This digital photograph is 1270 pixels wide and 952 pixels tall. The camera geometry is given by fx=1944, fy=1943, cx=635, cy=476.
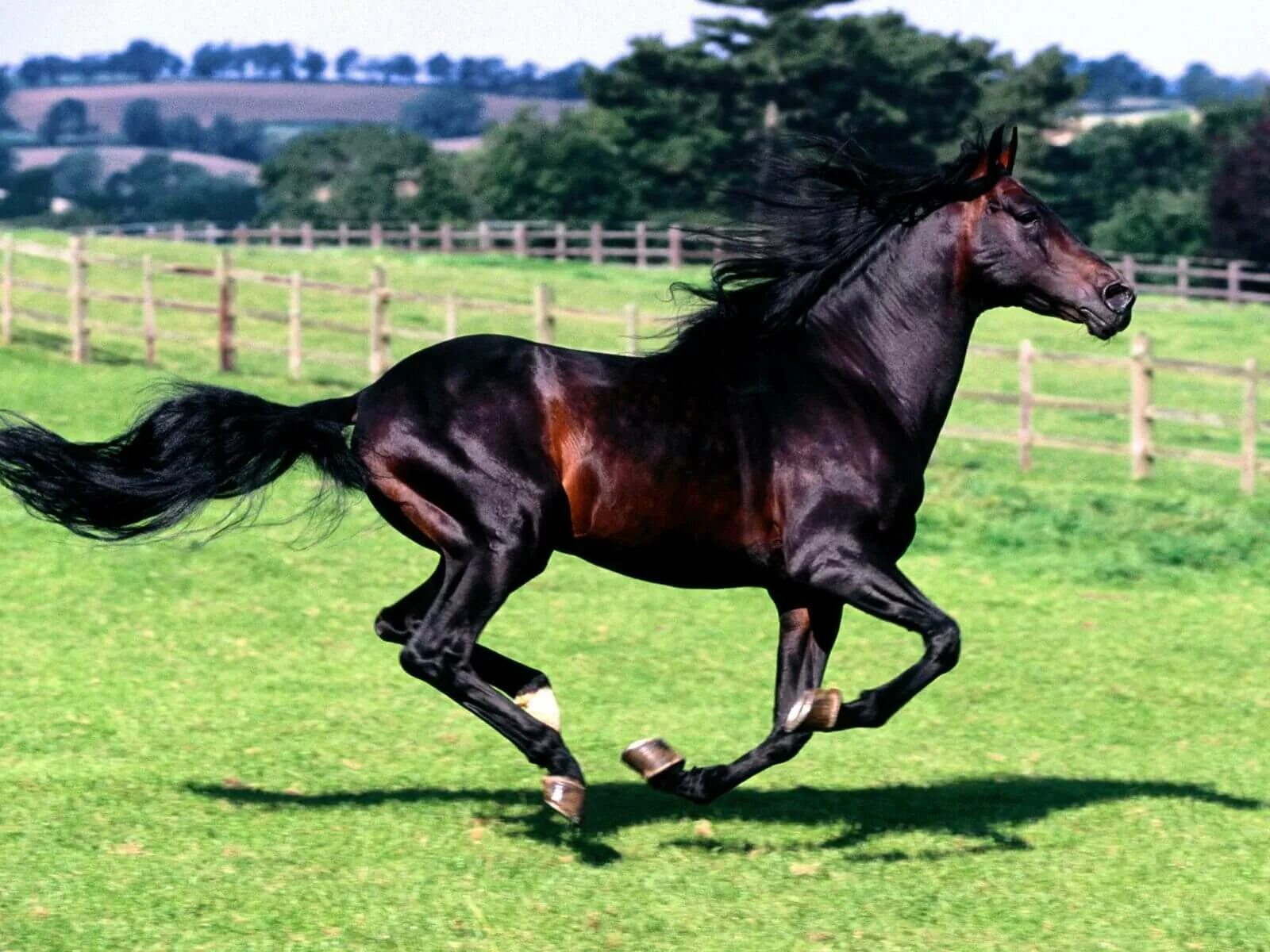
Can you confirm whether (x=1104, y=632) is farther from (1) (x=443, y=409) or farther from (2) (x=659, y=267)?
(2) (x=659, y=267)

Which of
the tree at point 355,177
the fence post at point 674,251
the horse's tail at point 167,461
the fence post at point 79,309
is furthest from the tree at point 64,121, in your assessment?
the horse's tail at point 167,461

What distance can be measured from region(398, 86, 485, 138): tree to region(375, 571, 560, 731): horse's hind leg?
181650 millimetres

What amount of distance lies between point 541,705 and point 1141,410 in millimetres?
13001

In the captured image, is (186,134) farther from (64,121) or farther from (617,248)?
(617,248)

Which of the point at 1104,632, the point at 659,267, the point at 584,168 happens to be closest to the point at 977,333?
the point at 659,267

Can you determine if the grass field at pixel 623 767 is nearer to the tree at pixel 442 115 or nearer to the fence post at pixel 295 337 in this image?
the fence post at pixel 295 337

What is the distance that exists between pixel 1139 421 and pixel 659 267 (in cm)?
3135

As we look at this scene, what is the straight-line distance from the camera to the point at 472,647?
6.59 meters

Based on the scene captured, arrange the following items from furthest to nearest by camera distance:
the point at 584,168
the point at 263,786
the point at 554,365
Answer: the point at 584,168 → the point at 263,786 → the point at 554,365

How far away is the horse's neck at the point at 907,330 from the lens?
7117 mm

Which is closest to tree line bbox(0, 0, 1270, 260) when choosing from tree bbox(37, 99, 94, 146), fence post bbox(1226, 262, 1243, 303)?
fence post bbox(1226, 262, 1243, 303)

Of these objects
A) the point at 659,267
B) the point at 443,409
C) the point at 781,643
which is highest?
the point at 443,409

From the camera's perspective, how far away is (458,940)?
572 centimetres

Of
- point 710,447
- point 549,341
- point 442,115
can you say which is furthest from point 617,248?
point 442,115
